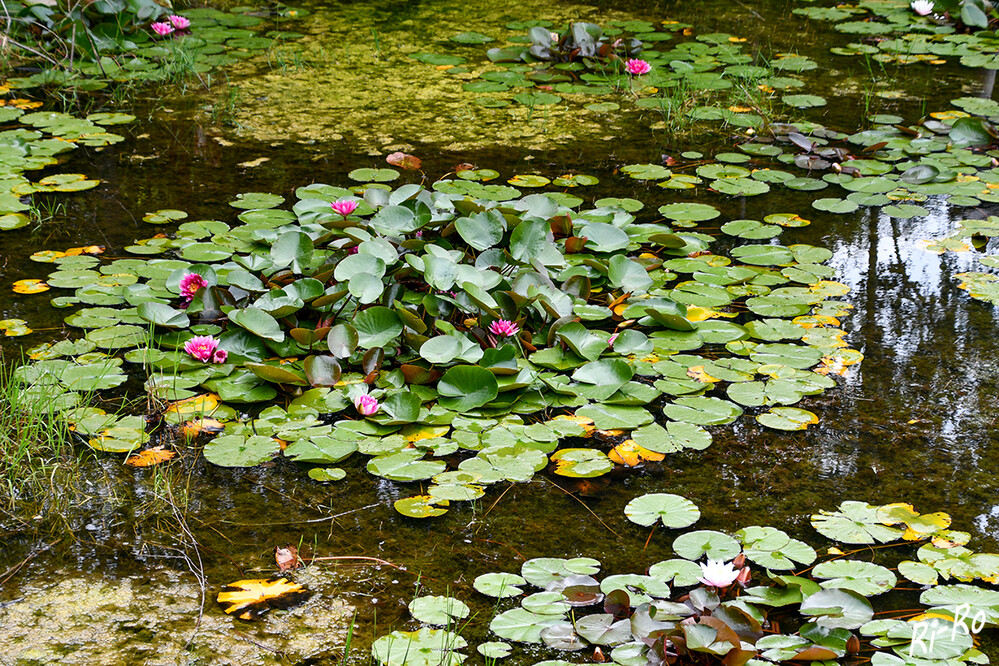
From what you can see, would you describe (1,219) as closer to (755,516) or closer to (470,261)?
(470,261)

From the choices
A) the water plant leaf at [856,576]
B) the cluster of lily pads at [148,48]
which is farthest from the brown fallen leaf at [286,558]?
the cluster of lily pads at [148,48]

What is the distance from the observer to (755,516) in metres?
1.69

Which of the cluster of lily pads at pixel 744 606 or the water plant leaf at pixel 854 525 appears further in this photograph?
the water plant leaf at pixel 854 525

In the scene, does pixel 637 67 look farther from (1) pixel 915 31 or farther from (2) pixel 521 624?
(2) pixel 521 624

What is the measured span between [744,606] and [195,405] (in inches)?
48.7

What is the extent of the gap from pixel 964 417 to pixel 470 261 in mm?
1273

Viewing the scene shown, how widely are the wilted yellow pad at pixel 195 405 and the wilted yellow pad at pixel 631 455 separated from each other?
0.88 m

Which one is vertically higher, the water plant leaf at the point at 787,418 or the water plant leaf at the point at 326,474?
the water plant leaf at the point at 787,418

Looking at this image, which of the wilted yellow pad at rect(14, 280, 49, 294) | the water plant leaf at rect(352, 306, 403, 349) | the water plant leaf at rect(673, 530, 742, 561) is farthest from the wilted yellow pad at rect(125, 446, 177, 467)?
the water plant leaf at rect(673, 530, 742, 561)

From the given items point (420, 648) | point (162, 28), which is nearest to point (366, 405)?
point (420, 648)

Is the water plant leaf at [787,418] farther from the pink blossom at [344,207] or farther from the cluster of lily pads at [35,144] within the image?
the cluster of lily pads at [35,144]

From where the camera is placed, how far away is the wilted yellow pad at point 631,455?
6.04ft

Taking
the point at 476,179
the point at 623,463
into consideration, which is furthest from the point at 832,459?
the point at 476,179

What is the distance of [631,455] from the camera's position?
1857 mm
